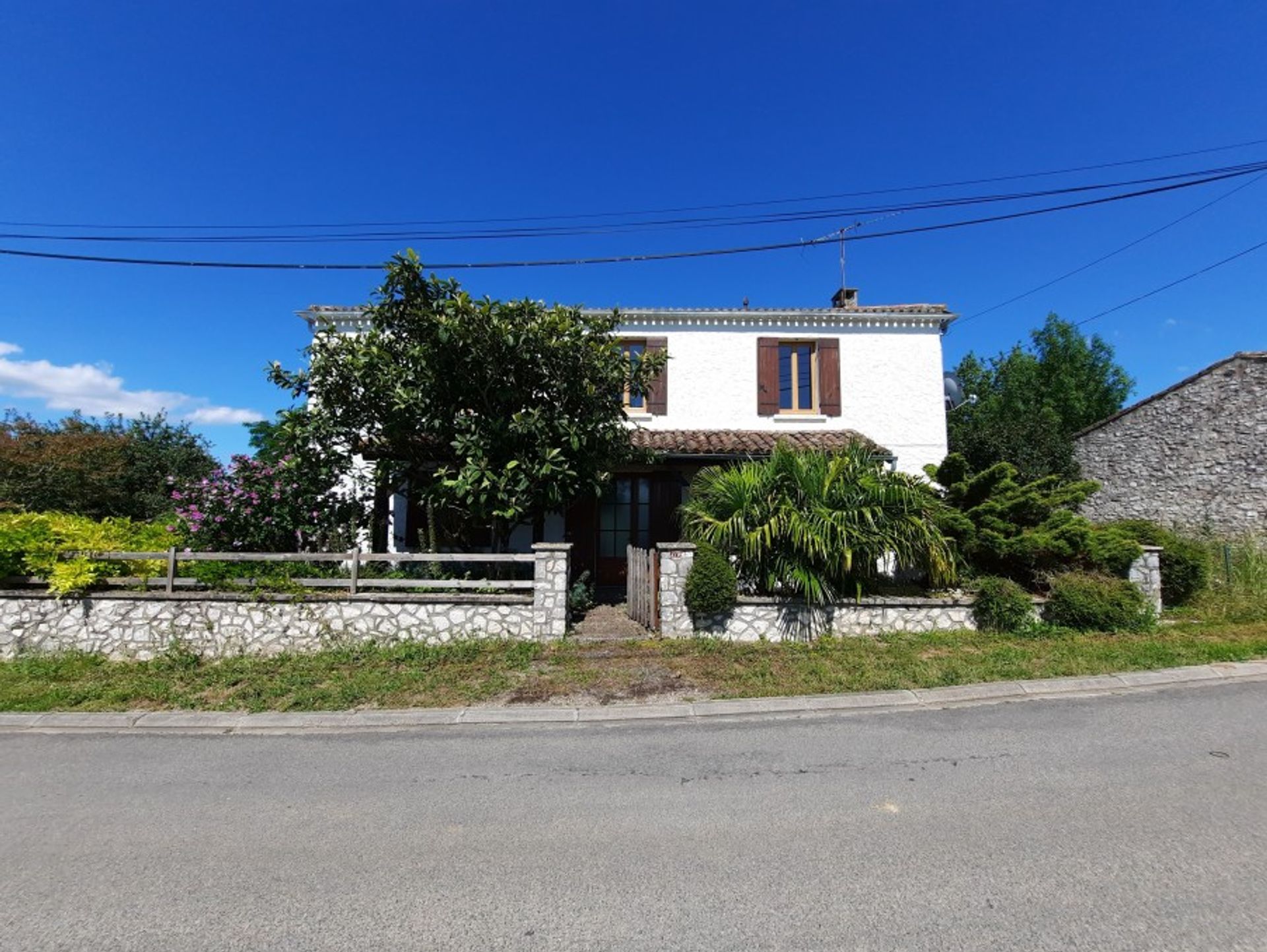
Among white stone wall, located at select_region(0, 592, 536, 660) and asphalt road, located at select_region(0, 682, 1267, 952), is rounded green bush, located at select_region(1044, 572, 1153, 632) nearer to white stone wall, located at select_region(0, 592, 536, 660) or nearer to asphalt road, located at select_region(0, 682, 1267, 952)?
asphalt road, located at select_region(0, 682, 1267, 952)

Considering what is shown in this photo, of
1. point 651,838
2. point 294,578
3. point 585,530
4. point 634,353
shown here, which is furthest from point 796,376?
point 651,838

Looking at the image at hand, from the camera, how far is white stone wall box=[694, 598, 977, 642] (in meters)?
7.91

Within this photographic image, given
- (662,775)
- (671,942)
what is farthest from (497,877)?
(662,775)

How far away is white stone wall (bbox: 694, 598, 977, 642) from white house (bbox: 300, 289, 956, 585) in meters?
5.14

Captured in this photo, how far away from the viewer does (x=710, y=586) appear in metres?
7.68

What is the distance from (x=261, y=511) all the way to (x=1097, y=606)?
12.0m

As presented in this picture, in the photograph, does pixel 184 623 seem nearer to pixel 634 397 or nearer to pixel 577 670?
pixel 577 670

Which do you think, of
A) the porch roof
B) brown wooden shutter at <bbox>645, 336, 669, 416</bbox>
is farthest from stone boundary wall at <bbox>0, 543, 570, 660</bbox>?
brown wooden shutter at <bbox>645, 336, 669, 416</bbox>

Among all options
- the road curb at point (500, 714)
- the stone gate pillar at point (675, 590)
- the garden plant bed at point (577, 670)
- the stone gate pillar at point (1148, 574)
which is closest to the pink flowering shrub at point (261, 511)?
the garden plant bed at point (577, 670)

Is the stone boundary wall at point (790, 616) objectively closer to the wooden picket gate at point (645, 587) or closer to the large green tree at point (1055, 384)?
the wooden picket gate at point (645, 587)

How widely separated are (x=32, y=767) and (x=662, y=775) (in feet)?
15.6

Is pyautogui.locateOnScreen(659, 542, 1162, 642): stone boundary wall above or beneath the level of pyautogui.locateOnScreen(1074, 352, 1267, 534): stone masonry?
beneath

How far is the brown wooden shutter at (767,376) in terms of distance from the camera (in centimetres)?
1320

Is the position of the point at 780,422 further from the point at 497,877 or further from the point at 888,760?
the point at 497,877
